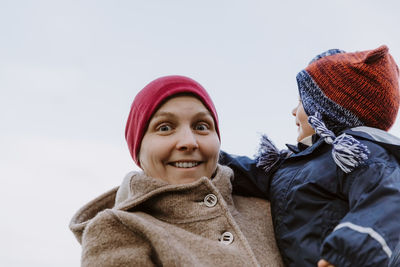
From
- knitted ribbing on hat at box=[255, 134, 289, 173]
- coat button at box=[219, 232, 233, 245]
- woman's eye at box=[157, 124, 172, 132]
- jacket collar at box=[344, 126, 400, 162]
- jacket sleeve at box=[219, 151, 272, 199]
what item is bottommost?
coat button at box=[219, 232, 233, 245]

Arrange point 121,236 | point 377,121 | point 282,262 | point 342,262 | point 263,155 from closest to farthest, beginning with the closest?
point 342,262, point 121,236, point 282,262, point 377,121, point 263,155

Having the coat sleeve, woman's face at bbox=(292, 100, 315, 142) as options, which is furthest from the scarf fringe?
the coat sleeve

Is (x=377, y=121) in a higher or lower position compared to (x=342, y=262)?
higher

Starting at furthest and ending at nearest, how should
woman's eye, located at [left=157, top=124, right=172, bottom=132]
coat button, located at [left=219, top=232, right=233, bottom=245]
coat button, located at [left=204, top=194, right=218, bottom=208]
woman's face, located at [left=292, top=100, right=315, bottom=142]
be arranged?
woman's face, located at [left=292, top=100, right=315, bottom=142], woman's eye, located at [left=157, top=124, right=172, bottom=132], coat button, located at [left=204, top=194, right=218, bottom=208], coat button, located at [left=219, top=232, right=233, bottom=245]

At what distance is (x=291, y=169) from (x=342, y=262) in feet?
2.19

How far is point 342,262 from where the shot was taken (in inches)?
60.9

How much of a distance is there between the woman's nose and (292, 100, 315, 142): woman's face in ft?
1.93

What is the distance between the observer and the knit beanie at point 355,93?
2.14 m

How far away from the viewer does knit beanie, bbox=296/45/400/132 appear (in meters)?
2.14

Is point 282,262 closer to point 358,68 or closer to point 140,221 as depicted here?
point 140,221

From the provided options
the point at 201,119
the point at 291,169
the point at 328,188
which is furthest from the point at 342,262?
the point at 201,119

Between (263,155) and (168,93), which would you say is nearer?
(168,93)

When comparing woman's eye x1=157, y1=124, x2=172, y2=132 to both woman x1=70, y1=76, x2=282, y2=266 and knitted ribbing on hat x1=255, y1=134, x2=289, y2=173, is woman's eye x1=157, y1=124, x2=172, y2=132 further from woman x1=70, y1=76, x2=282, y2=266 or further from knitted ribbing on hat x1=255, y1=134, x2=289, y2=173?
knitted ribbing on hat x1=255, y1=134, x2=289, y2=173

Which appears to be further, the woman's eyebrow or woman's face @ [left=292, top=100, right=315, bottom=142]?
woman's face @ [left=292, top=100, right=315, bottom=142]
